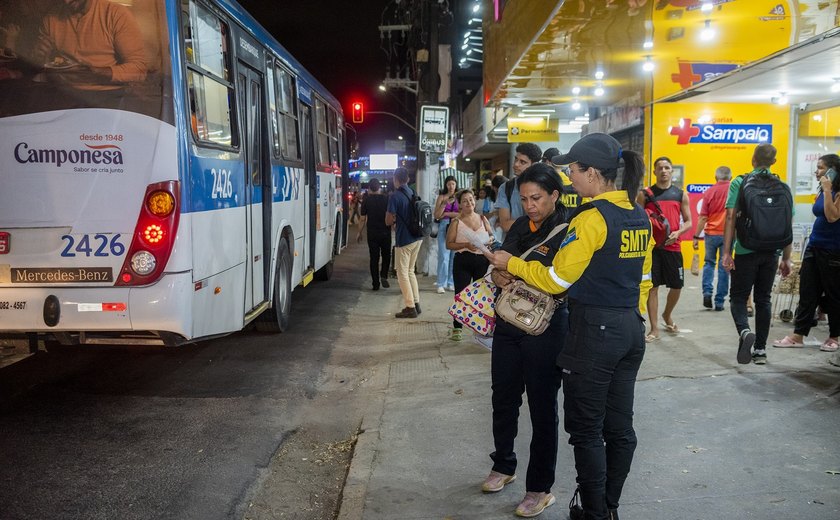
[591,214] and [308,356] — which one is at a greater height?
[591,214]

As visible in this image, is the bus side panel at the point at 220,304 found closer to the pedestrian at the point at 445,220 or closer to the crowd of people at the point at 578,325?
the crowd of people at the point at 578,325

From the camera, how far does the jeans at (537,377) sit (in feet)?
12.7

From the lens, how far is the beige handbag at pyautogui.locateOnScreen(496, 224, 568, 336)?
11.9 ft

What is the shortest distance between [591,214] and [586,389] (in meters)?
0.82

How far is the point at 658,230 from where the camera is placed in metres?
7.57

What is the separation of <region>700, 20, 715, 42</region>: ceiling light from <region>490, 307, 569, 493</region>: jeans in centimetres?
811

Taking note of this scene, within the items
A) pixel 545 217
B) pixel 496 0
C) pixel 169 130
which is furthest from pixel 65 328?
pixel 496 0

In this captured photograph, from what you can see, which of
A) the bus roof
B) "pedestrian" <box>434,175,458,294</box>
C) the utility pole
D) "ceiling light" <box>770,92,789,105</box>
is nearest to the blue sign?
A: "ceiling light" <box>770,92,789,105</box>

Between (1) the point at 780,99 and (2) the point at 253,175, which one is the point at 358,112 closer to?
(1) the point at 780,99

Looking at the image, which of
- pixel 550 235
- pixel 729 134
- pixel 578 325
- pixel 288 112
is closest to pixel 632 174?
pixel 550 235

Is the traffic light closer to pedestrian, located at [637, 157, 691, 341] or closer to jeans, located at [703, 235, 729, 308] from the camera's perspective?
jeans, located at [703, 235, 729, 308]

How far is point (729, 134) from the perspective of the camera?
511 inches

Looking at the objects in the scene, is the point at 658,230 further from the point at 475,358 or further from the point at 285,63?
the point at 285,63

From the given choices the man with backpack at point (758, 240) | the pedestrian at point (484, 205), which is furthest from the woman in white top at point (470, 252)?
the pedestrian at point (484, 205)
